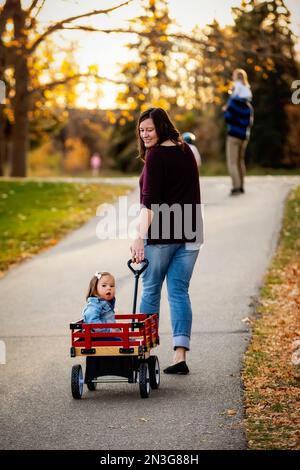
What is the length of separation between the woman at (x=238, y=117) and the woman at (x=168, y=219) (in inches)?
364

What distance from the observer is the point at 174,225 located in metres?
7.21

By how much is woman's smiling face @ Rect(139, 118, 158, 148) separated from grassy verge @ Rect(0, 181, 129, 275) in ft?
20.2

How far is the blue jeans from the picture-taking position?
729cm

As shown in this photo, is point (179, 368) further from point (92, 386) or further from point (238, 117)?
point (238, 117)

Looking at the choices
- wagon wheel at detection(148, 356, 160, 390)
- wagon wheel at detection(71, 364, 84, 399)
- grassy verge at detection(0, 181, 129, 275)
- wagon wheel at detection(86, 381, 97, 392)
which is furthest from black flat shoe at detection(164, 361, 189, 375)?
grassy verge at detection(0, 181, 129, 275)

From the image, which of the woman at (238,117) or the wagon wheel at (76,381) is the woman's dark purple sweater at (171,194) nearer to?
the wagon wheel at (76,381)

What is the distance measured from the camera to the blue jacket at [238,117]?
658 inches

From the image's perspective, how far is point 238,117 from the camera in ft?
55.3

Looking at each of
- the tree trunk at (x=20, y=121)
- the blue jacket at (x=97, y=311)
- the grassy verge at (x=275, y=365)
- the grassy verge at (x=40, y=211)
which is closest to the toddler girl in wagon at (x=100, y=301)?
the blue jacket at (x=97, y=311)

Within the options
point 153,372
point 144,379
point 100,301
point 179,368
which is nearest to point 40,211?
point 179,368

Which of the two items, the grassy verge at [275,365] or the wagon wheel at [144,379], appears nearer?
the grassy verge at [275,365]

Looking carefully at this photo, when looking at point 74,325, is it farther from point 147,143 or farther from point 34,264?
point 34,264
